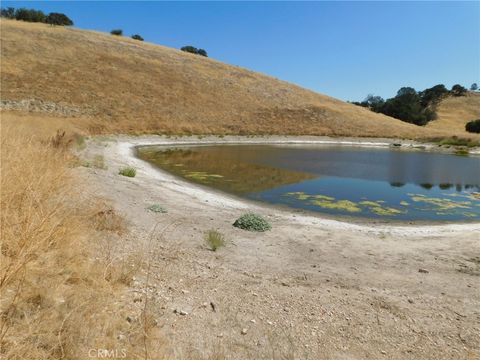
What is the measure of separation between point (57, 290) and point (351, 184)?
815 inches

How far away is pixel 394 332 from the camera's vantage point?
5.16 metres

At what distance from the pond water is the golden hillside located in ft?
245

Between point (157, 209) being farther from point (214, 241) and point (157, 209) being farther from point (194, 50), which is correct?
point (194, 50)

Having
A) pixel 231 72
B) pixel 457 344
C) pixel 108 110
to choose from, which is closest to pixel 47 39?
pixel 108 110

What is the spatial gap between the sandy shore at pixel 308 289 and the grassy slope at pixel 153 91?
40.8 m

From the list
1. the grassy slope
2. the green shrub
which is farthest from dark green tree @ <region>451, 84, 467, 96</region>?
the grassy slope

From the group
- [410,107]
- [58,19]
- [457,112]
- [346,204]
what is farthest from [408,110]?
[58,19]

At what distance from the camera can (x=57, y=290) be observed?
4137mm

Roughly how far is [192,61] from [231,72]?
979 cm

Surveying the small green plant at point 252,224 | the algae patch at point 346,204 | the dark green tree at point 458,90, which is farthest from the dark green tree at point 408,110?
the small green plant at point 252,224

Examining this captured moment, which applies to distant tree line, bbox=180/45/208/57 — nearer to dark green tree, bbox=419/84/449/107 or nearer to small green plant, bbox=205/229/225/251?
dark green tree, bbox=419/84/449/107

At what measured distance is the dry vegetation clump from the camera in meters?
3.34

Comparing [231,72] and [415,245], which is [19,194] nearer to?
[415,245]

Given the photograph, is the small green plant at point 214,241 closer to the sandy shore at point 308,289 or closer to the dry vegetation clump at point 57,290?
the sandy shore at point 308,289
